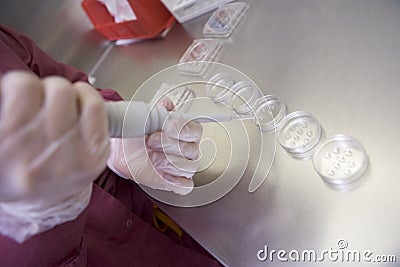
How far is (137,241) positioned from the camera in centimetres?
81

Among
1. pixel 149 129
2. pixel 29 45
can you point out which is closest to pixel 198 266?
pixel 149 129

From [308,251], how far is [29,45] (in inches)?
24.2

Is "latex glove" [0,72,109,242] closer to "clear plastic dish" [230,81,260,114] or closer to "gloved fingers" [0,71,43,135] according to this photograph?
"gloved fingers" [0,71,43,135]

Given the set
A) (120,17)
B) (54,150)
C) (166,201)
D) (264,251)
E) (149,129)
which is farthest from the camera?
(120,17)

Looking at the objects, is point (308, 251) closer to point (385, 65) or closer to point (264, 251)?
point (264, 251)

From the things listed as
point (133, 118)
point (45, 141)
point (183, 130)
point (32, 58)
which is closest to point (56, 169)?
point (45, 141)

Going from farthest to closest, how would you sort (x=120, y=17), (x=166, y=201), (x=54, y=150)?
(x=120, y=17) → (x=166, y=201) → (x=54, y=150)

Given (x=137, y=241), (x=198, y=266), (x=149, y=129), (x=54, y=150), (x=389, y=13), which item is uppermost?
(x=54, y=150)

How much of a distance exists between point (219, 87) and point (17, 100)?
1.60 ft

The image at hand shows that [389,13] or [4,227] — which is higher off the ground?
[4,227]

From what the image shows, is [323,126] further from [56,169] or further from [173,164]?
[56,169]

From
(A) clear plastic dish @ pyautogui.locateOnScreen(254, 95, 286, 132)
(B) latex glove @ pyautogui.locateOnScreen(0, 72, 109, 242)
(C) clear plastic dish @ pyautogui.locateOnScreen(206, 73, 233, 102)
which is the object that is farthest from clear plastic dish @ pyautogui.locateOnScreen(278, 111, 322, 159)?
(B) latex glove @ pyautogui.locateOnScreen(0, 72, 109, 242)

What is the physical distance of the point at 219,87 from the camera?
0.80 meters

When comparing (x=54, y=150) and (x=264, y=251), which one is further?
(x=264, y=251)
